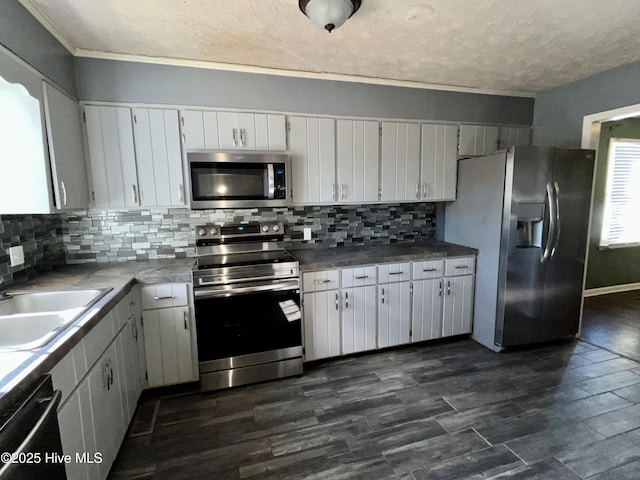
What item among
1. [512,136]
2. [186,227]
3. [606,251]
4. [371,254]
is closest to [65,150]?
[186,227]

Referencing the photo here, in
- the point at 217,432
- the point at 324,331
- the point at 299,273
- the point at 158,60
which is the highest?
the point at 158,60

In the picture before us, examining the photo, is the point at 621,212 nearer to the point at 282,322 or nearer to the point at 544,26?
the point at 544,26

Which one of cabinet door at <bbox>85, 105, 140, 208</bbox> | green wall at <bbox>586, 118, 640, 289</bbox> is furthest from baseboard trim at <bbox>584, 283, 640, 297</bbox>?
cabinet door at <bbox>85, 105, 140, 208</bbox>

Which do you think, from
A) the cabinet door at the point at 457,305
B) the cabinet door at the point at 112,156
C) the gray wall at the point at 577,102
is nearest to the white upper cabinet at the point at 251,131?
Answer: the cabinet door at the point at 112,156

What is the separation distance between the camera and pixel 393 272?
288 centimetres

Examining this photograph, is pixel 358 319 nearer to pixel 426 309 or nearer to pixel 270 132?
pixel 426 309

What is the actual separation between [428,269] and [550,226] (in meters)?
1.09

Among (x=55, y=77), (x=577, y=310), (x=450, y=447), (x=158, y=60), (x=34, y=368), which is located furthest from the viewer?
(x=577, y=310)

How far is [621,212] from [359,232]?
390 cm

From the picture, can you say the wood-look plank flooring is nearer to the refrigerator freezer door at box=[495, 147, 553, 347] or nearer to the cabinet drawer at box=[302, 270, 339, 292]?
the refrigerator freezer door at box=[495, 147, 553, 347]

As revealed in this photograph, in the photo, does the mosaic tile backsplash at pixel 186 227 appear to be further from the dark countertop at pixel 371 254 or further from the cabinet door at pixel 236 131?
the cabinet door at pixel 236 131

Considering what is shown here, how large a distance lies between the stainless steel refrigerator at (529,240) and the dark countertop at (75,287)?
2617 millimetres

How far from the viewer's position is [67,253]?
255 centimetres

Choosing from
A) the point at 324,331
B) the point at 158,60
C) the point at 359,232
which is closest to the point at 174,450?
the point at 324,331
